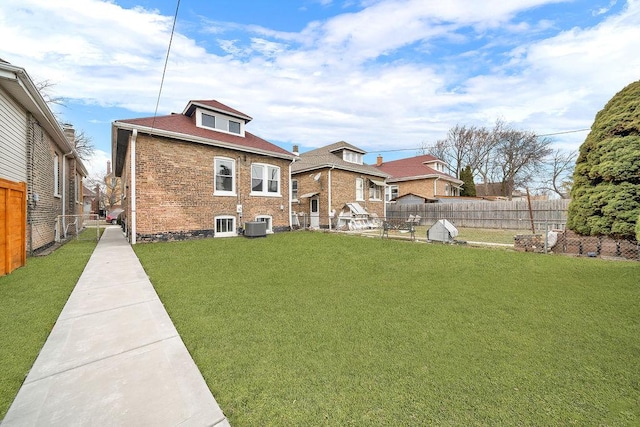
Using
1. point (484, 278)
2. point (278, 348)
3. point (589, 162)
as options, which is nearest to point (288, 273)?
point (278, 348)

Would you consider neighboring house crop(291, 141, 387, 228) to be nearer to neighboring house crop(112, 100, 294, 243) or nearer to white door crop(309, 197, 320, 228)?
white door crop(309, 197, 320, 228)

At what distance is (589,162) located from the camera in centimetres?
858

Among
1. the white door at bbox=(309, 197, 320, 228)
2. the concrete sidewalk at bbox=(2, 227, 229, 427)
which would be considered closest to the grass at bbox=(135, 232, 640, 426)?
the concrete sidewalk at bbox=(2, 227, 229, 427)

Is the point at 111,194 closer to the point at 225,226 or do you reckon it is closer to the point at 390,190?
the point at 225,226

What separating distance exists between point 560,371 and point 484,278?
359 cm

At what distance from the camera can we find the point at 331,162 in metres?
18.3

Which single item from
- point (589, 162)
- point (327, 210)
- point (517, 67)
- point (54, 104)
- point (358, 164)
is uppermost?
point (54, 104)

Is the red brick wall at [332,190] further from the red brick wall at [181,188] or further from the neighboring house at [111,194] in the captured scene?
the neighboring house at [111,194]

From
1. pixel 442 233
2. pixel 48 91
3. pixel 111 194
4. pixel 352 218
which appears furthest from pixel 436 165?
pixel 111 194

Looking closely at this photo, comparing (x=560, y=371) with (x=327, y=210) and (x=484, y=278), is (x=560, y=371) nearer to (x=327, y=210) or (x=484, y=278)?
(x=484, y=278)

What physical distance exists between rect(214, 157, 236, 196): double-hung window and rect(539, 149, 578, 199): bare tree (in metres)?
42.1

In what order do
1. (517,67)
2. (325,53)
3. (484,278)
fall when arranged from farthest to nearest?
1. (517,67)
2. (325,53)
3. (484,278)

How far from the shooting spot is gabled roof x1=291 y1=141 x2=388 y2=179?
18172 mm

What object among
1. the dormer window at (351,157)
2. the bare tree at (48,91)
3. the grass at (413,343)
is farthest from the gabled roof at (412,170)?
the bare tree at (48,91)
